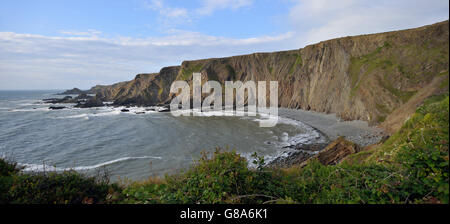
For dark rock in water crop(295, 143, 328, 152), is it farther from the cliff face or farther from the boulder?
the cliff face

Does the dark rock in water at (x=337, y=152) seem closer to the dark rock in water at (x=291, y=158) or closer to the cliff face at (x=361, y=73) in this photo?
the dark rock in water at (x=291, y=158)

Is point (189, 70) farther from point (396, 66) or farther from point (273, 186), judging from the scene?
point (273, 186)

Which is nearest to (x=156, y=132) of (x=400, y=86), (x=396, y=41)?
(x=400, y=86)

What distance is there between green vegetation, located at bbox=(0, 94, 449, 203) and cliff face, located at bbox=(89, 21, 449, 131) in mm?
4500

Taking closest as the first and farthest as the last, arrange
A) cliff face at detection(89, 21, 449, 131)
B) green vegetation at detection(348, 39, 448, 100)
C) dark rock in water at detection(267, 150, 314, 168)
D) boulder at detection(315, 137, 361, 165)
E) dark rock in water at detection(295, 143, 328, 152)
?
boulder at detection(315, 137, 361, 165)
dark rock in water at detection(267, 150, 314, 168)
dark rock in water at detection(295, 143, 328, 152)
cliff face at detection(89, 21, 449, 131)
green vegetation at detection(348, 39, 448, 100)

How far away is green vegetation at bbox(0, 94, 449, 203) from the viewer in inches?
99.3

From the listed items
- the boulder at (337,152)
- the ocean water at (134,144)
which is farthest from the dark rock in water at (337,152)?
the ocean water at (134,144)

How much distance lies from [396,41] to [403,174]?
1208 inches

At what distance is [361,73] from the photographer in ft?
85.3

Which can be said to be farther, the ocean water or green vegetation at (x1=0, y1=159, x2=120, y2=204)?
the ocean water

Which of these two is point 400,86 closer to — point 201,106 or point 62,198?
point 62,198

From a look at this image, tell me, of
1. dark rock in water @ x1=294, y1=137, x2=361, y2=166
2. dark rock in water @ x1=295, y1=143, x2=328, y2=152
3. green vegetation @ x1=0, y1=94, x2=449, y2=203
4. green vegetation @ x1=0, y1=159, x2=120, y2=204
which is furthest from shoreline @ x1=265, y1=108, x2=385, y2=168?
green vegetation @ x1=0, y1=159, x2=120, y2=204

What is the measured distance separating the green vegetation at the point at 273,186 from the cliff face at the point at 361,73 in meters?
4.50

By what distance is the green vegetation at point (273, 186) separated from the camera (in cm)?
252
